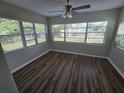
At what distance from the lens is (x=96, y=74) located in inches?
97.0

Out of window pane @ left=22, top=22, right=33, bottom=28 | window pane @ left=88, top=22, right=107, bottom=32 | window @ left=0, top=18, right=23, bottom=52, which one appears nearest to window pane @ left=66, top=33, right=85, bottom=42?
window pane @ left=88, top=22, right=107, bottom=32

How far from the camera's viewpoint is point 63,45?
471 centimetres

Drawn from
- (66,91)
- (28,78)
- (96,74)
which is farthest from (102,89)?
(28,78)

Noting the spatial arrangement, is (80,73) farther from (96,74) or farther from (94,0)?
(94,0)

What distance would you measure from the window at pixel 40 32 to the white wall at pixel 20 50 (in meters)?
0.31

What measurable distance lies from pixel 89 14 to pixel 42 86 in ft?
12.7

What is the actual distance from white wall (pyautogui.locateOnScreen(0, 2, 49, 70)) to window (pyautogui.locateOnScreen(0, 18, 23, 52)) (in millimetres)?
197

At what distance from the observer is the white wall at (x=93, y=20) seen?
10.4 feet

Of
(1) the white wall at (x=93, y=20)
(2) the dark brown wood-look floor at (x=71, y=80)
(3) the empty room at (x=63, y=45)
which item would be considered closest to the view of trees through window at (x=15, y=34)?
(3) the empty room at (x=63, y=45)

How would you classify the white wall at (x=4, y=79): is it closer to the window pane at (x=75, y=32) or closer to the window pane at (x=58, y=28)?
the window pane at (x=75, y=32)

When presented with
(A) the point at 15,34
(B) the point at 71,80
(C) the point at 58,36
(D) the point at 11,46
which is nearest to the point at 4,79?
(B) the point at 71,80

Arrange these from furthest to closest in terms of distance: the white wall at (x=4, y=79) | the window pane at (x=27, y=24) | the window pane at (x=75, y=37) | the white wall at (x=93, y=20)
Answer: the window pane at (x=75, y=37) < the white wall at (x=93, y=20) < the window pane at (x=27, y=24) < the white wall at (x=4, y=79)

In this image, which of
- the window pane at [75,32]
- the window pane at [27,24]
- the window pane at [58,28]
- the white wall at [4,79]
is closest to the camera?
the white wall at [4,79]

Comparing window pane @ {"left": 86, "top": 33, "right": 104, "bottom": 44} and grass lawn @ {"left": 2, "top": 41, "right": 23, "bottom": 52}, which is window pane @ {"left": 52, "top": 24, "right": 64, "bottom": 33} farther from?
grass lawn @ {"left": 2, "top": 41, "right": 23, "bottom": 52}
